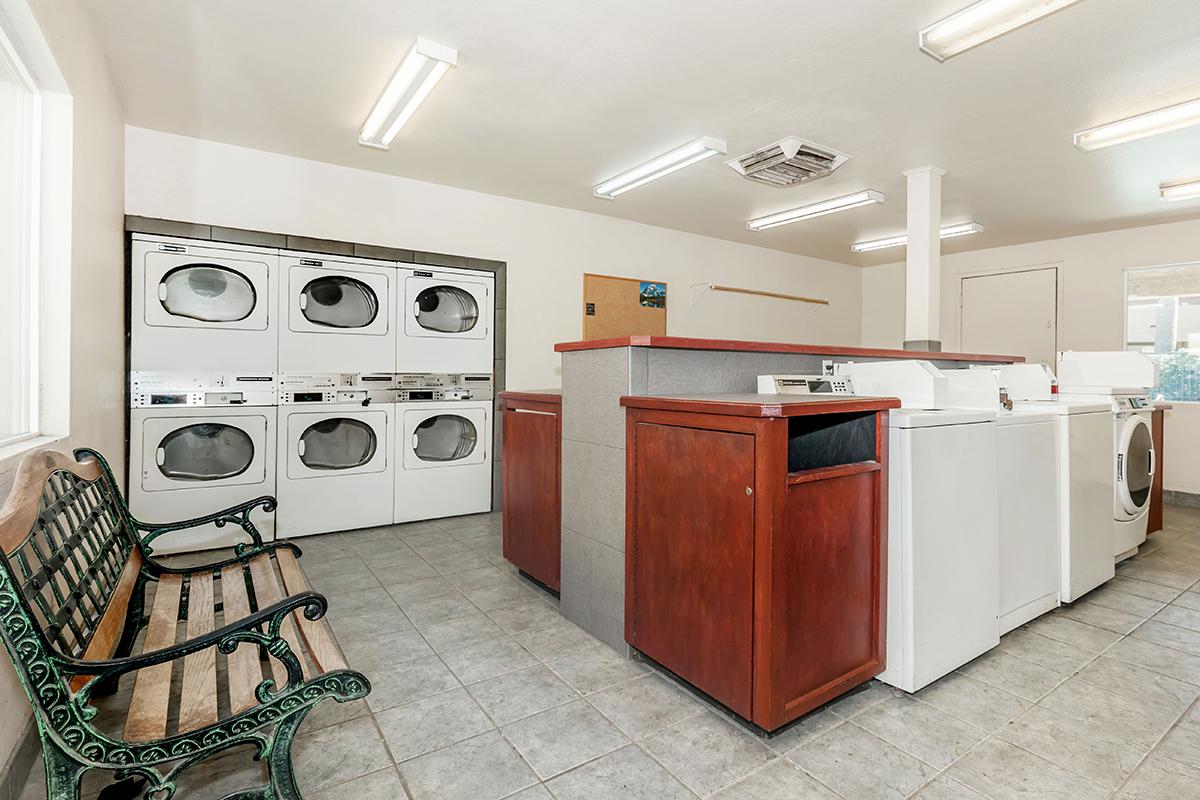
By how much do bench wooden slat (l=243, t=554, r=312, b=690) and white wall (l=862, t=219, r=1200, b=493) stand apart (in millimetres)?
7460

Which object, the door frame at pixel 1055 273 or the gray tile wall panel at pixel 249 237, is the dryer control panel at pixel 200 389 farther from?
the door frame at pixel 1055 273

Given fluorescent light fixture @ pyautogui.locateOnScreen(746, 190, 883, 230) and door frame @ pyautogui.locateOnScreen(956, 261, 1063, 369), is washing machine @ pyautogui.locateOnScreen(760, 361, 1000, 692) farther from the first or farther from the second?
door frame @ pyautogui.locateOnScreen(956, 261, 1063, 369)

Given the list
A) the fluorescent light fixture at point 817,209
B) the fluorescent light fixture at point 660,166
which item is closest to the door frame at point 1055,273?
the fluorescent light fixture at point 817,209

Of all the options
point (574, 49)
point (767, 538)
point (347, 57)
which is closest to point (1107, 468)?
point (767, 538)

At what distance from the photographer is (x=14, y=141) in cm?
197

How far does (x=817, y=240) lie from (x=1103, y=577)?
4.53 metres

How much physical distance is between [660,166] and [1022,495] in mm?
3021

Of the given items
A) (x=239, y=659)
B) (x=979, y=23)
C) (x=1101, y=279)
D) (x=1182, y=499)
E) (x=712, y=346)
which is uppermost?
(x=979, y=23)

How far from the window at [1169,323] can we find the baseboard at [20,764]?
8.19 meters

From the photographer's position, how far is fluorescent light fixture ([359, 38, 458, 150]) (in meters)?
2.80

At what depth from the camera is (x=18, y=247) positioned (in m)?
2.02

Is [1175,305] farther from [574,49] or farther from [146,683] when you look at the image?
[146,683]

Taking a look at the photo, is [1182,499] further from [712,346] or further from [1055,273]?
[712,346]

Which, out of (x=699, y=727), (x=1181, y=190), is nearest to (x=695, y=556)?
(x=699, y=727)
